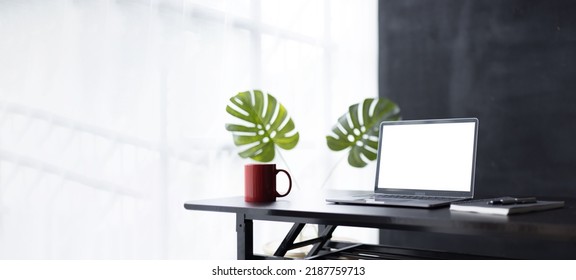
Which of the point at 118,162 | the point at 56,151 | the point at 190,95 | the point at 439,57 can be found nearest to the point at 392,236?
the point at 439,57

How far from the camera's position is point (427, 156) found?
1713 mm

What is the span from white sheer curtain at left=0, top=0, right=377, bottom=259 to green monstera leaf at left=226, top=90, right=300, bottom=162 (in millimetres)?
137

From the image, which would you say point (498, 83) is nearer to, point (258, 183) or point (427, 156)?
point (427, 156)

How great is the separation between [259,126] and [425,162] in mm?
1260

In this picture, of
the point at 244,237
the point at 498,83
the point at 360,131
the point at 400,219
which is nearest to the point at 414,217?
the point at 400,219

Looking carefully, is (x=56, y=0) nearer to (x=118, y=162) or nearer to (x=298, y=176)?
(x=118, y=162)

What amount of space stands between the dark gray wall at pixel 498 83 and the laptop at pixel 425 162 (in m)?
1.66

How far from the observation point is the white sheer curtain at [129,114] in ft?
6.97

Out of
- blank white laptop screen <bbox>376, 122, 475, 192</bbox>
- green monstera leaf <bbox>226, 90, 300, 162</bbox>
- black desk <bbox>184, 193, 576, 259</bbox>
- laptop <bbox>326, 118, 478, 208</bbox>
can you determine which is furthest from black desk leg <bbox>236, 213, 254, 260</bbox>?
green monstera leaf <bbox>226, 90, 300, 162</bbox>

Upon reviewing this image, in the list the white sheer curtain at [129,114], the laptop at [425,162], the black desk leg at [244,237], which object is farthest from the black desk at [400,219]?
the white sheer curtain at [129,114]

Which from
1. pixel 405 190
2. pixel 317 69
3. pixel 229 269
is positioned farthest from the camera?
pixel 317 69

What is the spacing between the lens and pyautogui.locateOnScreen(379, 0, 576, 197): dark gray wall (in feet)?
10.2

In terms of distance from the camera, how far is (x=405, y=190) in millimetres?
1715

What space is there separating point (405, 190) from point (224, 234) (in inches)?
51.5
